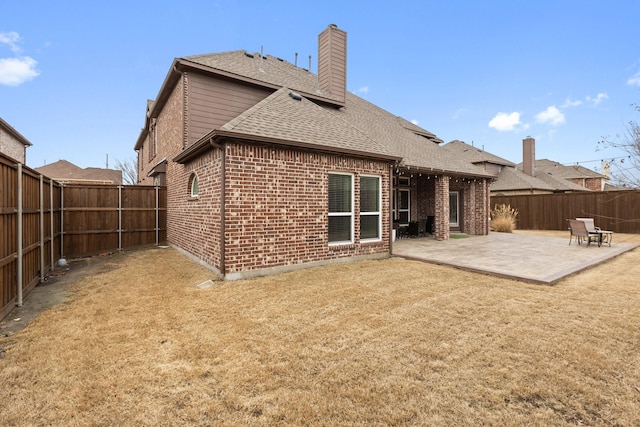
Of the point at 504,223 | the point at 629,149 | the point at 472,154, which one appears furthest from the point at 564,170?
the point at 629,149

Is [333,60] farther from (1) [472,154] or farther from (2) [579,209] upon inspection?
(1) [472,154]

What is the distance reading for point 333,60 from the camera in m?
12.6

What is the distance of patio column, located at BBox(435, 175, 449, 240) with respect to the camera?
12609mm

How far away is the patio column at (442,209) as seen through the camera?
1261 centimetres

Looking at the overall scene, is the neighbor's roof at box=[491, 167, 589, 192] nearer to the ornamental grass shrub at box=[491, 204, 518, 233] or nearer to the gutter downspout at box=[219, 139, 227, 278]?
the ornamental grass shrub at box=[491, 204, 518, 233]

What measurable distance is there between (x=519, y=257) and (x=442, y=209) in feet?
14.9

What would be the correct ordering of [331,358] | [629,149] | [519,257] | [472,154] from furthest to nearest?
[472,154]
[519,257]
[629,149]
[331,358]

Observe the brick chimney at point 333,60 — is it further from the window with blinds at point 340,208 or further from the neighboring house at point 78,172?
the neighboring house at point 78,172

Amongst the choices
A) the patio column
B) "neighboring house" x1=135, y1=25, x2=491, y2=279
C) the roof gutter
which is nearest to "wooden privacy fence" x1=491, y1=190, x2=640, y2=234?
the roof gutter

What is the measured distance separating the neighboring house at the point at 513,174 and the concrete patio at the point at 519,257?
16817 mm

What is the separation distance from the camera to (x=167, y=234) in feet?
38.8

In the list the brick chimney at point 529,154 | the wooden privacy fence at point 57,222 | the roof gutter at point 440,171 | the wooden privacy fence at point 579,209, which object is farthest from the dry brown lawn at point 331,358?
the brick chimney at point 529,154

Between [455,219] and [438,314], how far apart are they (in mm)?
12894

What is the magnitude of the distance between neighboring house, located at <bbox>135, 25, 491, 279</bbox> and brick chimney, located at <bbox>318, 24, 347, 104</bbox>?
43 mm
